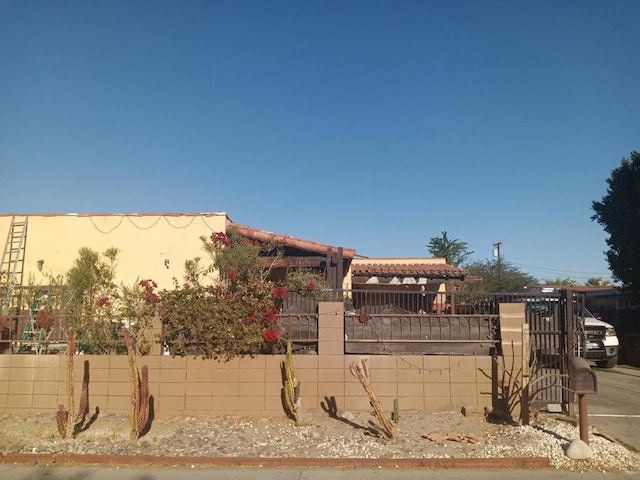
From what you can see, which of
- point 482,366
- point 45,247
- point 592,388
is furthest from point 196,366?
point 45,247

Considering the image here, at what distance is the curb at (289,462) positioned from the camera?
22.4ft

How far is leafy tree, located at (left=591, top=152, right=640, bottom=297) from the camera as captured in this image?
18609mm

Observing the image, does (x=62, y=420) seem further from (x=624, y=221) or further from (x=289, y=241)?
(x=624, y=221)

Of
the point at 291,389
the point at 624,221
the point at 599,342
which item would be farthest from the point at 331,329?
the point at 624,221

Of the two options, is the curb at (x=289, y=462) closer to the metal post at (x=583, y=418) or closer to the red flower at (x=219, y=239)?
the metal post at (x=583, y=418)

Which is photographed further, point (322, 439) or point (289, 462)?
point (322, 439)

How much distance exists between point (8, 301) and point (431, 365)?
1010cm

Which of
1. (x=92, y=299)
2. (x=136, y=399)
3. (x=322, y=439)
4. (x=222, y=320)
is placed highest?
(x=92, y=299)

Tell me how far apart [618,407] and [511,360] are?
3077 millimetres

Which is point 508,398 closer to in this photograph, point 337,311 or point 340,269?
point 337,311

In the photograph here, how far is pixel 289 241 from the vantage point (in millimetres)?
13945

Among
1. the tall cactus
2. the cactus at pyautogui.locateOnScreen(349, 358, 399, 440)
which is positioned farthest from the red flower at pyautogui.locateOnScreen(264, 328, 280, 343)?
the tall cactus

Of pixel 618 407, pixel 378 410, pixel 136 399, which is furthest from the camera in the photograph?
pixel 618 407

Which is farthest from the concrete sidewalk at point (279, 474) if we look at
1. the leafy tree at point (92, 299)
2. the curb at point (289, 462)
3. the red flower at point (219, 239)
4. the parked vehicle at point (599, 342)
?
the parked vehicle at point (599, 342)
